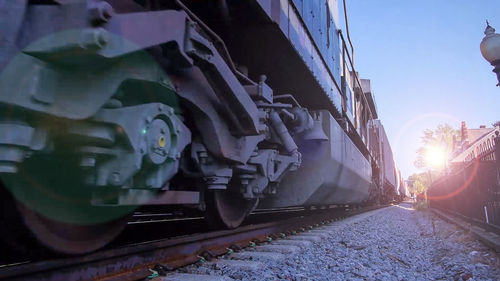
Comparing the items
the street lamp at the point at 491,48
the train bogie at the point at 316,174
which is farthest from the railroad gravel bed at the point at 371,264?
the street lamp at the point at 491,48

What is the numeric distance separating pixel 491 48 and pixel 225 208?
430 cm

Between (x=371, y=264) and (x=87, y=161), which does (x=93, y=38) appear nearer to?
(x=87, y=161)

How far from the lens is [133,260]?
224 centimetres

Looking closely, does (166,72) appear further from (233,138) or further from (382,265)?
(382,265)

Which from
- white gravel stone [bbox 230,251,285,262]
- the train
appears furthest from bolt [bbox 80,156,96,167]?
white gravel stone [bbox 230,251,285,262]

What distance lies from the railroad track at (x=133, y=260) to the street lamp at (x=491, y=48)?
425cm

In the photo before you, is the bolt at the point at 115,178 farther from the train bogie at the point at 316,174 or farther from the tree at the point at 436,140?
the tree at the point at 436,140

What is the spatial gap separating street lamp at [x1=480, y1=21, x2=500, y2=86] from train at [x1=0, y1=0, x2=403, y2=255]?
3.12 meters

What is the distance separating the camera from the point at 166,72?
7.48 feet

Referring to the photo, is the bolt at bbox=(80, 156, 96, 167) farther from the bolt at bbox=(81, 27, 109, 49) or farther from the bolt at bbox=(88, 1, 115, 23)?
the bolt at bbox=(88, 1, 115, 23)

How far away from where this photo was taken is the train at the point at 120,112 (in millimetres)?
1568

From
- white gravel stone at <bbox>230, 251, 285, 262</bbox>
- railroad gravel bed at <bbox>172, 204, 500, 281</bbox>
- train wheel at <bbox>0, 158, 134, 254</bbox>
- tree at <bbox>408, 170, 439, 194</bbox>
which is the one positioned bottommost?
railroad gravel bed at <bbox>172, 204, 500, 281</bbox>

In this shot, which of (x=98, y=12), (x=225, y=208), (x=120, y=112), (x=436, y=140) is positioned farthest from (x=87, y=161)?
(x=436, y=140)

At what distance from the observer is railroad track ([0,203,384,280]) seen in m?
1.77
